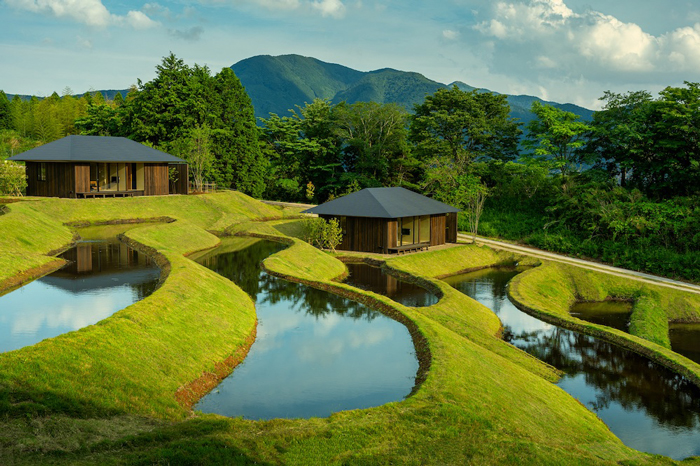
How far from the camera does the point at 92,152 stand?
4175 cm

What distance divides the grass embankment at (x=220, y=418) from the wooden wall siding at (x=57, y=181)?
71.5 feet

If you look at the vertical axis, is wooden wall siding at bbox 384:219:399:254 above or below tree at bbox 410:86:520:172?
below

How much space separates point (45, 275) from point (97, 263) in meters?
2.57

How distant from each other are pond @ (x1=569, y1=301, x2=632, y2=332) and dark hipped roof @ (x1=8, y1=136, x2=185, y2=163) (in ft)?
103

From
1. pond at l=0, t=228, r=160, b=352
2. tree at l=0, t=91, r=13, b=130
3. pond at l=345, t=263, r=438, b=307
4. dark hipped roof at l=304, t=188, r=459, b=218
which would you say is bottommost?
pond at l=345, t=263, r=438, b=307

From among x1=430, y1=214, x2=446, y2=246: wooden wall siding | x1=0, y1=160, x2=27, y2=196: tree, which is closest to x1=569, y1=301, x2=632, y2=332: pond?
x1=430, y1=214, x2=446, y2=246: wooden wall siding

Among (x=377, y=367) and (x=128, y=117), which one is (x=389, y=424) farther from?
(x=128, y=117)

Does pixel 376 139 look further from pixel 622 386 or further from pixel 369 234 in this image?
pixel 622 386

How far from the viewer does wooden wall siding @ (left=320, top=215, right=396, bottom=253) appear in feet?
116

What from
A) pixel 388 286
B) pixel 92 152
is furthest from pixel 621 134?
pixel 92 152

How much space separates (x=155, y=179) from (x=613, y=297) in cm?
3409

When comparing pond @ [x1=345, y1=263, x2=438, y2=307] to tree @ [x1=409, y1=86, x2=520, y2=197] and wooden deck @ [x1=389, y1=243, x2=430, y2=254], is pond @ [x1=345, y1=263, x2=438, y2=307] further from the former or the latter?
tree @ [x1=409, y1=86, x2=520, y2=197]

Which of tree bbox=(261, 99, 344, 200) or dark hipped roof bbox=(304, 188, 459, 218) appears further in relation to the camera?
tree bbox=(261, 99, 344, 200)

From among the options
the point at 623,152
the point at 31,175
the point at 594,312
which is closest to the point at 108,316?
the point at 594,312
